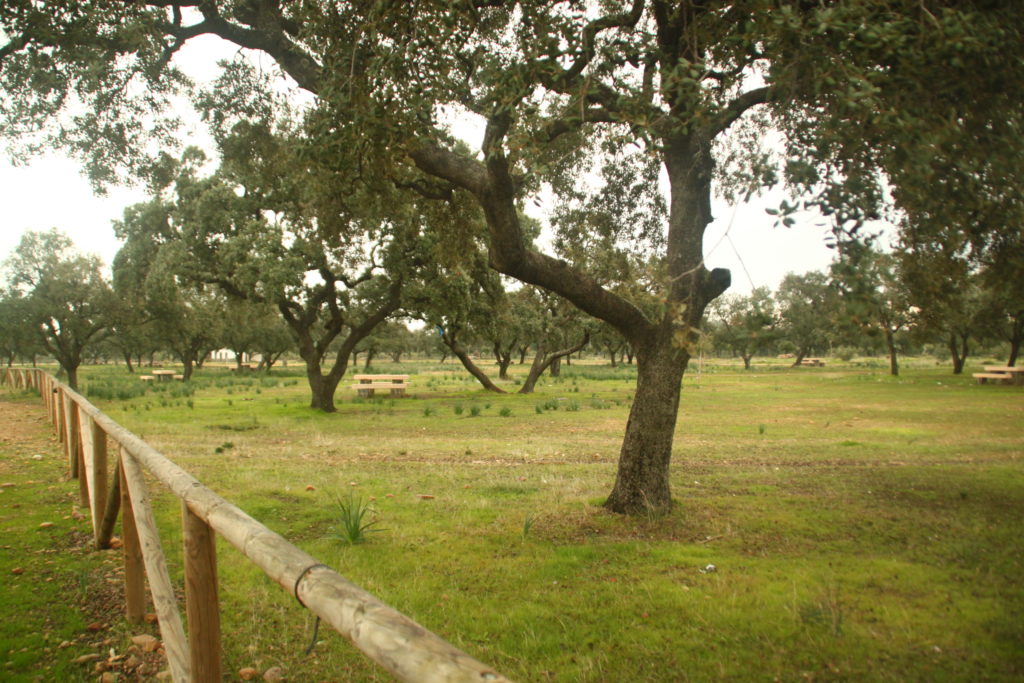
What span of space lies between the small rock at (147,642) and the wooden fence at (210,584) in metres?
0.35

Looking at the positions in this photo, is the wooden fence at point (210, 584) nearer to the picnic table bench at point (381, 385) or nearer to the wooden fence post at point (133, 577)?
the wooden fence post at point (133, 577)

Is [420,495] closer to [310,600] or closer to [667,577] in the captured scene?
[667,577]

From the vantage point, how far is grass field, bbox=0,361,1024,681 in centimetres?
399

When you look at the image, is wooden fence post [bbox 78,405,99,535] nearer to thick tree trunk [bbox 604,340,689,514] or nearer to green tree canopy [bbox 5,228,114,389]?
thick tree trunk [bbox 604,340,689,514]

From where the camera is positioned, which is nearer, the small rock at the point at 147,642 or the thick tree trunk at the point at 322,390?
the small rock at the point at 147,642

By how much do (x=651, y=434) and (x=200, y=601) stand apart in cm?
518

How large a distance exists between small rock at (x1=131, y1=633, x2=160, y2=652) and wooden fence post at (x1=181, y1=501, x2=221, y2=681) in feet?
5.33

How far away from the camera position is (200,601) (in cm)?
278

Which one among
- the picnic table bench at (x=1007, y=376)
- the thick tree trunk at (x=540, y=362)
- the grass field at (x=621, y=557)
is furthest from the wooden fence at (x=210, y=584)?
the picnic table bench at (x=1007, y=376)

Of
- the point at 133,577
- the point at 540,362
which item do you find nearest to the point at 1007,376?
the point at 540,362

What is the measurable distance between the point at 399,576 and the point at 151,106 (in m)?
8.58

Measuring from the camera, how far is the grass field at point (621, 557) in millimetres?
3992

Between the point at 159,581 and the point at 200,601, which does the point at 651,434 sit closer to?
the point at 159,581

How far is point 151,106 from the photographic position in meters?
9.45
